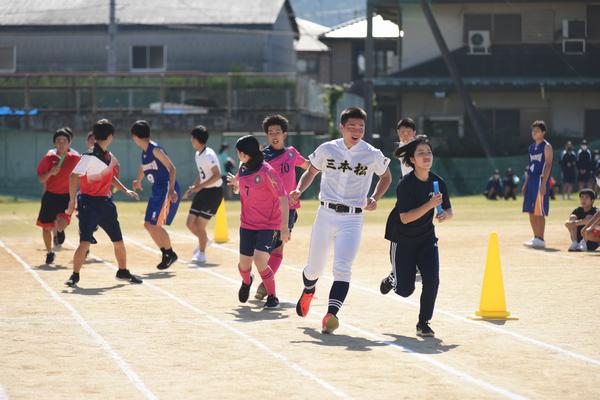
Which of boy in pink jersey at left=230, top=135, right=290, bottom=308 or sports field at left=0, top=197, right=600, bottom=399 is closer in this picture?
sports field at left=0, top=197, right=600, bottom=399

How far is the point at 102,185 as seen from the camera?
1468 centimetres

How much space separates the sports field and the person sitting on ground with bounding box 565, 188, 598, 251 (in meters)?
1.10

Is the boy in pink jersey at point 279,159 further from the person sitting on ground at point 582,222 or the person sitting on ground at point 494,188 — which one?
the person sitting on ground at point 494,188

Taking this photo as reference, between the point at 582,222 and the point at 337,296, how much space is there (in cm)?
955

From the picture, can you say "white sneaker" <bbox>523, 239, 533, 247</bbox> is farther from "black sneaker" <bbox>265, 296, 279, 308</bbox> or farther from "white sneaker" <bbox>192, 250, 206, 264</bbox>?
"black sneaker" <bbox>265, 296, 279, 308</bbox>

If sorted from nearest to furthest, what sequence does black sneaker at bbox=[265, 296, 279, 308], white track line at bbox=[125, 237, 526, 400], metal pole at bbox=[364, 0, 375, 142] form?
1. white track line at bbox=[125, 237, 526, 400]
2. black sneaker at bbox=[265, 296, 279, 308]
3. metal pole at bbox=[364, 0, 375, 142]

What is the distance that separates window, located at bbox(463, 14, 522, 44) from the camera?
5153cm

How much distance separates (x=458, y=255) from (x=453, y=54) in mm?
34238

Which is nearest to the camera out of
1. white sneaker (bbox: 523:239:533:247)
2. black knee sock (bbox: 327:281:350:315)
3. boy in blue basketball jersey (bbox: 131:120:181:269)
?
black knee sock (bbox: 327:281:350:315)

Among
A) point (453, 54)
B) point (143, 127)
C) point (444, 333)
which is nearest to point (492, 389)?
point (444, 333)

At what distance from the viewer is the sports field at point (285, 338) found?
8.29 m

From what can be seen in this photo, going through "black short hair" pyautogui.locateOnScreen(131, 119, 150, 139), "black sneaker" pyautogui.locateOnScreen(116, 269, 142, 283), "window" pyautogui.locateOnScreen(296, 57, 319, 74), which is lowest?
"black sneaker" pyautogui.locateOnScreen(116, 269, 142, 283)

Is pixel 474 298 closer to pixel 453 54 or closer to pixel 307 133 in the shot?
pixel 307 133

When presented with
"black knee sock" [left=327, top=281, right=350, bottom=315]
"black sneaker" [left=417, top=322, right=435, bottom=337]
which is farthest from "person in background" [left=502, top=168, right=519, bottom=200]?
"black sneaker" [left=417, top=322, right=435, bottom=337]
